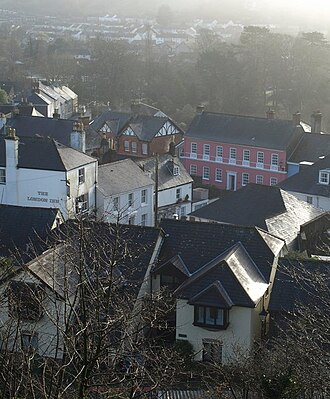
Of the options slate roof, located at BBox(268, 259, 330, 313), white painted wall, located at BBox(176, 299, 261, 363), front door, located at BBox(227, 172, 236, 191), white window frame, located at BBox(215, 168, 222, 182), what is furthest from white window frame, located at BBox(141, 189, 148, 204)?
→ white painted wall, located at BBox(176, 299, 261, 363)

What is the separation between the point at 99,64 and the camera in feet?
227

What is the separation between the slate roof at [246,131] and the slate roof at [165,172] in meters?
7.60

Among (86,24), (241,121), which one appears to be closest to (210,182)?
(241,121)

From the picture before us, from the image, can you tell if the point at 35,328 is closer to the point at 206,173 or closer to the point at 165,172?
the point at 165,172

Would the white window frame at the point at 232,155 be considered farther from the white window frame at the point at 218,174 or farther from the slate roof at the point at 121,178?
the slate roof at the point at 121,178

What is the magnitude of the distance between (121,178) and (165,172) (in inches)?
125

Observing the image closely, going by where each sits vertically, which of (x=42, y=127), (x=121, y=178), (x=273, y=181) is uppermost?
(x=42, y=127)

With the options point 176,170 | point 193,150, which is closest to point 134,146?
point 193,150

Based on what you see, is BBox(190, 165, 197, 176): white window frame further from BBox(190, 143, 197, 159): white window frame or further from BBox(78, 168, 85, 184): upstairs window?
BBox(78, 168, 85, 184): upstairs window

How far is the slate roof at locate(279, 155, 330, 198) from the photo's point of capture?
112 feet

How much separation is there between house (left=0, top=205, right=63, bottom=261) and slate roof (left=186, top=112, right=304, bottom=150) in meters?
19.9

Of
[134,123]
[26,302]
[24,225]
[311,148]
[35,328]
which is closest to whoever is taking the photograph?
[35,328]

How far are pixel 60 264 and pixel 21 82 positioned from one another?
53.0 meters

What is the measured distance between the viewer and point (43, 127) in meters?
40.3
